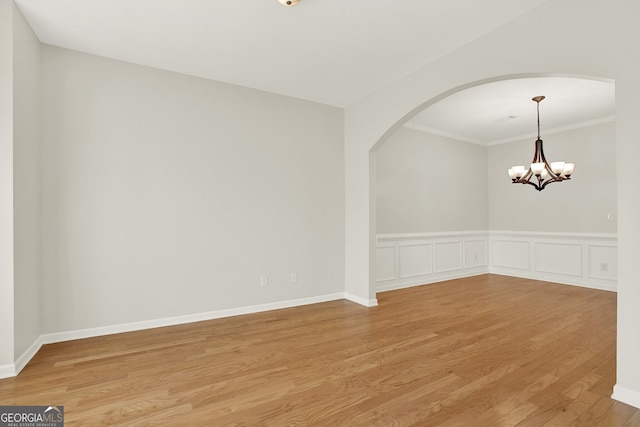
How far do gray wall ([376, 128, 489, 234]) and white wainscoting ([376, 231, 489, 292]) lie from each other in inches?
6.8

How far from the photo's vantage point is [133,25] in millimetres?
2791

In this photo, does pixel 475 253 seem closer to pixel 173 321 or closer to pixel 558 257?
pixel 558 257

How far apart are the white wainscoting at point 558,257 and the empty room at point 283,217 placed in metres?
0.06

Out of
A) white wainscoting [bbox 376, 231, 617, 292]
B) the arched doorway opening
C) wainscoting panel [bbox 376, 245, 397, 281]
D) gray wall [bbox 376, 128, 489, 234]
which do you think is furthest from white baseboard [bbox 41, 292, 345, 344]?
gray wall [bbox 376, 128, 489, 234]

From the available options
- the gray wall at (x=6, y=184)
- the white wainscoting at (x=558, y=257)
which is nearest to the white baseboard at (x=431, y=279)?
the white wainscoting at (x=558, y=257)

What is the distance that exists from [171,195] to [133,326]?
150cm

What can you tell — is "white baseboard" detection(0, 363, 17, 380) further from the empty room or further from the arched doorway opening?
the arched doorway opening

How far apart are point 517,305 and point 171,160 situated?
4.98 m

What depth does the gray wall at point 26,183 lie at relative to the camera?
2504 mm

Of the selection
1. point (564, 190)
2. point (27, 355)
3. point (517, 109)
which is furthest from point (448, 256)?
point (27, 355)

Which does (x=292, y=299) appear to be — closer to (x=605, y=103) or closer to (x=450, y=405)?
(x=450, y=405)

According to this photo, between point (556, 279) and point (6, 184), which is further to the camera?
point (556, 279)

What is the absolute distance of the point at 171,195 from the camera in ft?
11.8

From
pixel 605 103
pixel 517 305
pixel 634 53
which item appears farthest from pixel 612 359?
pixel 605 103
